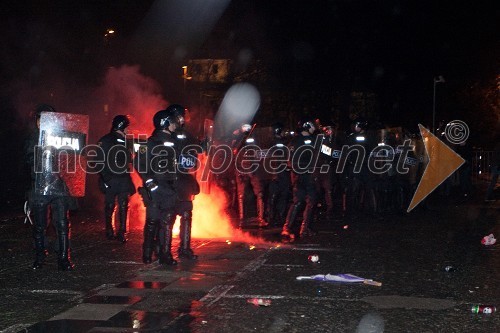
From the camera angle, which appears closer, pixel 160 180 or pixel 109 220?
pixel 160 180

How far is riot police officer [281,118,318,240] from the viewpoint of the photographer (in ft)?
40.1

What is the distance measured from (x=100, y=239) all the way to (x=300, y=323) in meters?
6.49

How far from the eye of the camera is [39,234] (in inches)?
358

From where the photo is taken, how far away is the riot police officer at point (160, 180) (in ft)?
30.6

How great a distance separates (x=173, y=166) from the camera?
31.1ft

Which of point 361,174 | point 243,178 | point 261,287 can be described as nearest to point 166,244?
point 261,287

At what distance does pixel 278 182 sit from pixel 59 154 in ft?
20.5

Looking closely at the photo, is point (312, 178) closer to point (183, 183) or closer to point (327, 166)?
point (327, 166)

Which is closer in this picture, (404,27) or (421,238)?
(421,238)

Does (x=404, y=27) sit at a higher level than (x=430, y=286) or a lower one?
higher

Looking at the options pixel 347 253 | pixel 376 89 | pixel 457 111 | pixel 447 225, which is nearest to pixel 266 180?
pixel 447 225

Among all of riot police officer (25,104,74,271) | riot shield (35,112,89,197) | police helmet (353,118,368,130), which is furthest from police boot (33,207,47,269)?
police helmet (353,118,368,130)

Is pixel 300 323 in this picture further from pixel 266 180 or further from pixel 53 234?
pixel 266 180

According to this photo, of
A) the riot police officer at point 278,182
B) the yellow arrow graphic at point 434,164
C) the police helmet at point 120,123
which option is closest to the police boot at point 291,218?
the riot police officer at point 278,182
